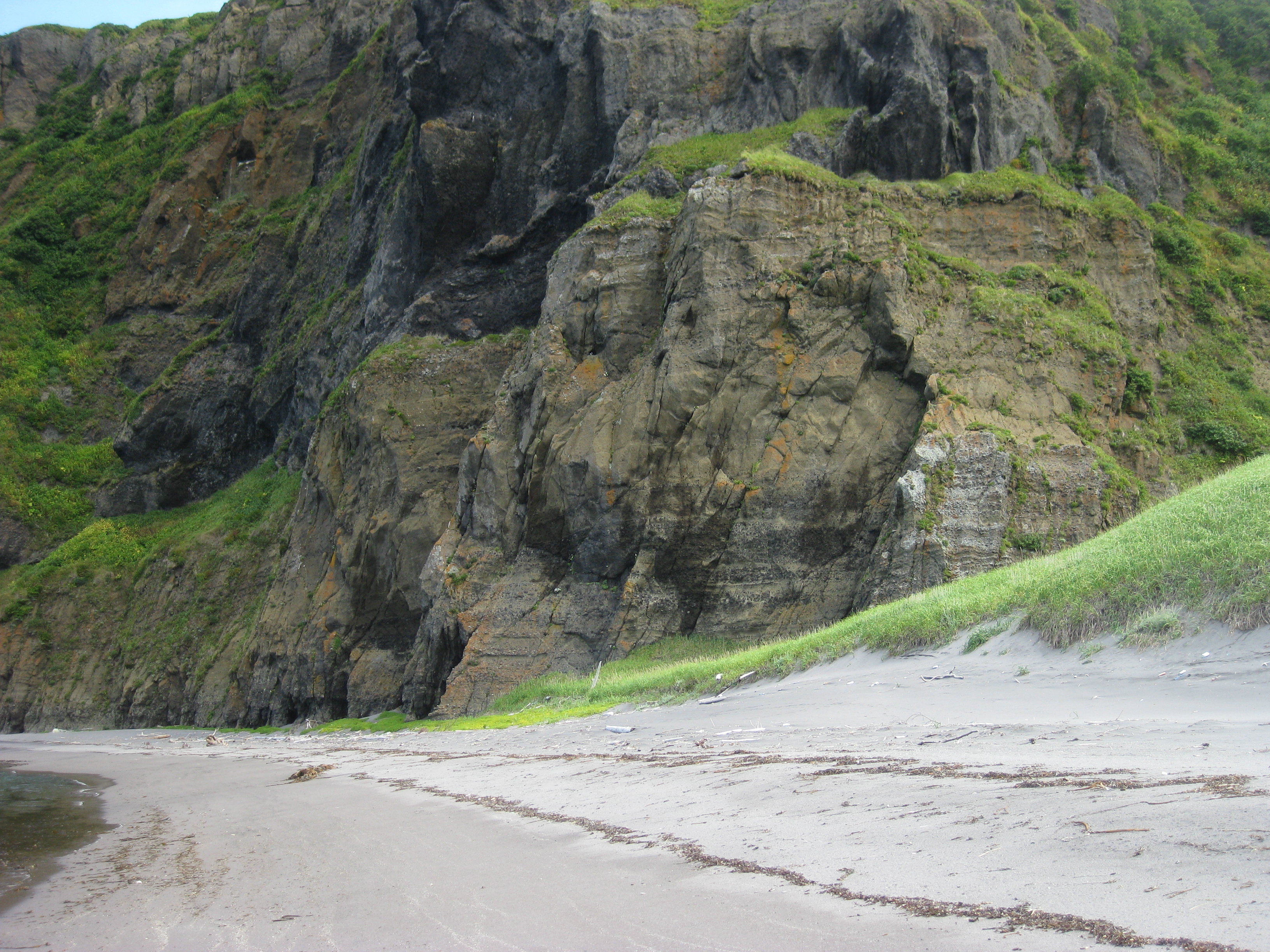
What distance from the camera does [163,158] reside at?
56.0 meters

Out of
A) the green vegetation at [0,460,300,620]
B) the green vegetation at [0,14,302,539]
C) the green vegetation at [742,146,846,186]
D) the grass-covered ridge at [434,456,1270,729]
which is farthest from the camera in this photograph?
the green vegetation at [0,14,302,539]

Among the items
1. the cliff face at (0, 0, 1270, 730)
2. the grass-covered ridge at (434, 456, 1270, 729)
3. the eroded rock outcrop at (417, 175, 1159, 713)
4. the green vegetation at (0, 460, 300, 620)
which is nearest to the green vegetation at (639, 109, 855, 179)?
the cliff face at (0, 0, 1270, 730)

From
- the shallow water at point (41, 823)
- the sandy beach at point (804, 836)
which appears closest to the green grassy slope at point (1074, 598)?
the sandy beach at point (804, 836)

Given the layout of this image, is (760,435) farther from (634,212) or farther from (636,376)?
(634,212)

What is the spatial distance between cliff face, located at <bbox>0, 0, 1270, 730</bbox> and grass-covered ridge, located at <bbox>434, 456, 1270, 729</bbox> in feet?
9.90

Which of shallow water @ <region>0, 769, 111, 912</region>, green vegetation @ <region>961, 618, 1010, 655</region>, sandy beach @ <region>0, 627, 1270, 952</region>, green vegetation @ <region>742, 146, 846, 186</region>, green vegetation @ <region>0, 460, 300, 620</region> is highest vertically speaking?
green vegetation @ <region>742, 146, 846, 186</region>

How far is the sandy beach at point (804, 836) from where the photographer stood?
13.2 feet

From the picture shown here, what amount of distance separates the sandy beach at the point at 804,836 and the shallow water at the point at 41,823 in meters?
0.33

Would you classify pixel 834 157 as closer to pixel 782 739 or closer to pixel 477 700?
pixel 477 700

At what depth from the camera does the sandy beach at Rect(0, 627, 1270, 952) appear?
13.2 ft

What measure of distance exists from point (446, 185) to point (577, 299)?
466 inches

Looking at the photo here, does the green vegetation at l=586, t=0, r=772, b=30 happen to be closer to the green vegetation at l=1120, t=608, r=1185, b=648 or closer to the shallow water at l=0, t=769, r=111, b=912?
the green vegetation at l=1120, t=608, r=1185, b=648

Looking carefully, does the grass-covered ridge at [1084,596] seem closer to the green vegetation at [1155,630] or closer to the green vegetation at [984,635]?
the green vegetation at [1155,630]

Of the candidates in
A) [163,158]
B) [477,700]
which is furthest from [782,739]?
[163,158]
